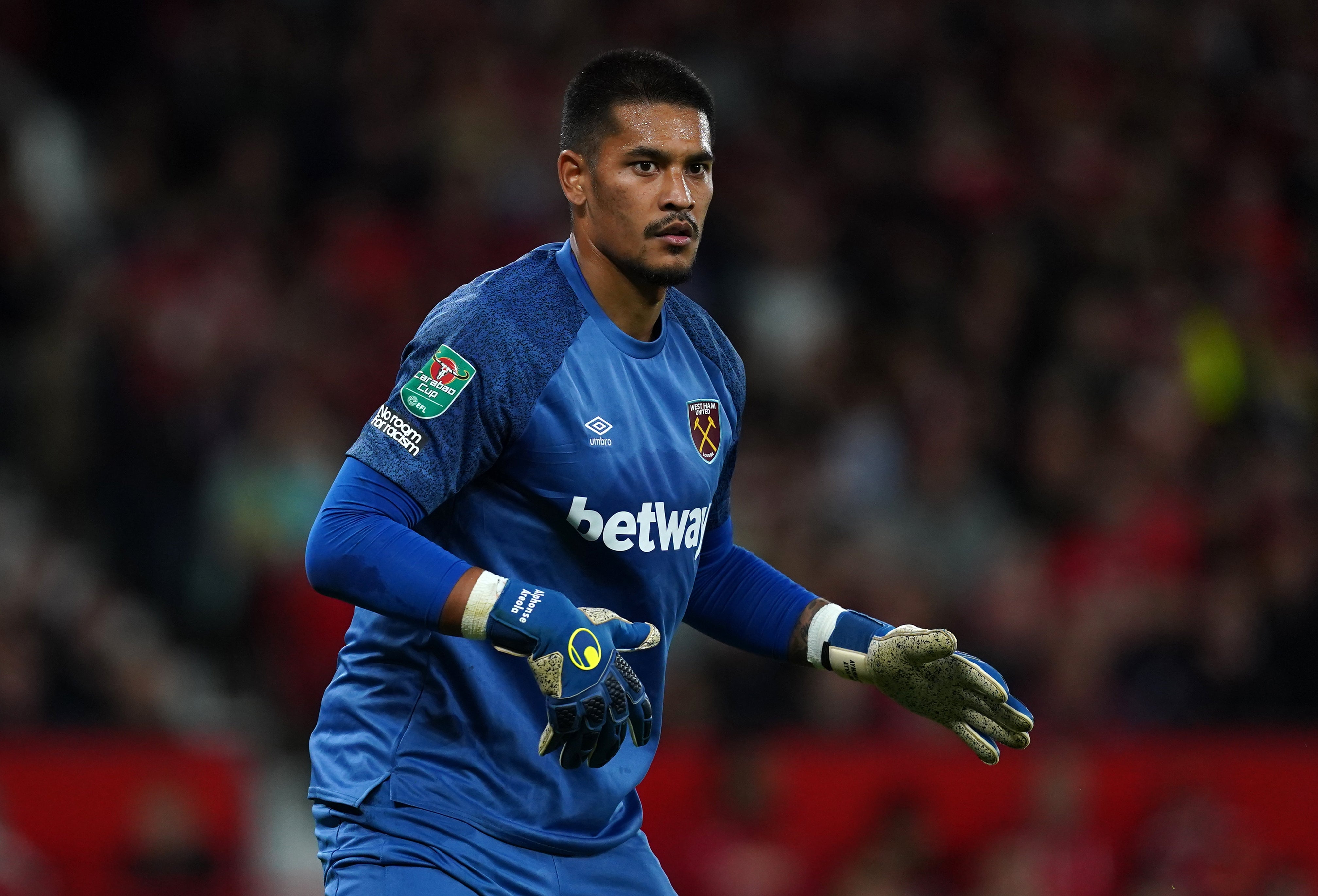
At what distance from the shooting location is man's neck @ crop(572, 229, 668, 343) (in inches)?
154

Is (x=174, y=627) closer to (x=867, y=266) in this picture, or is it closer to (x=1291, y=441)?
(x=867, y=266)

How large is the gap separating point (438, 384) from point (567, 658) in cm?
64

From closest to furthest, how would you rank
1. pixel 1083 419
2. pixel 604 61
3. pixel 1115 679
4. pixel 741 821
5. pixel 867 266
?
pixel 604 61 < pixel 741 821 < pixel 1115 679 < pixel 1083 419 < pixel 867 266

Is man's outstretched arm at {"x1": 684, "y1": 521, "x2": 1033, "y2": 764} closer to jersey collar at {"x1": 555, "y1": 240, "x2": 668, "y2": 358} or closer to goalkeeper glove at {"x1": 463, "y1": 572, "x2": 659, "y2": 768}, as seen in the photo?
jersey collar at {"x1": 555, "y1": 240, "x2": 668, "y2": 358}

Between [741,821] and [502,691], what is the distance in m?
4.12

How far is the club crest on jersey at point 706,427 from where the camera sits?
3.96 m

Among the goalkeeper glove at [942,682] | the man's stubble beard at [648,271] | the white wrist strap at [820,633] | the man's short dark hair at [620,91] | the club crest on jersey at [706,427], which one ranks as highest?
the man's short dark hair at [620,91]

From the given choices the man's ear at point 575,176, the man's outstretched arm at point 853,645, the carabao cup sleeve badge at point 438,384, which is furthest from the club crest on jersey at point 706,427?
the carabao cup sleeve badge at point 438,384

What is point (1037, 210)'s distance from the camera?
11.2 m

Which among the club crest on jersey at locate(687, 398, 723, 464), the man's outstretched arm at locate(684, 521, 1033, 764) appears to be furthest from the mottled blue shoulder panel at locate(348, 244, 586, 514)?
the man's outstretched arm at locate(684, 521, 1033, 764)

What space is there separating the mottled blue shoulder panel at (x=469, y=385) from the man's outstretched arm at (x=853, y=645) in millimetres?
890

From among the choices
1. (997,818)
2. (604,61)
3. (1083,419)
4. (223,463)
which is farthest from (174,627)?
(604,61)

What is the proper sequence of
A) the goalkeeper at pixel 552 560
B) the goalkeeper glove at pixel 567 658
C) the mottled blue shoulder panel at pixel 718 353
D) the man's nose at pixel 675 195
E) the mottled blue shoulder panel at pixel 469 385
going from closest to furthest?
the goalkeeper glove at pixel 567 658
the goalkeeper at pixel 552 560
the mottled blue shoulder panel at pixel 469 385
the man's nose at pixel 675 195
the mottled blue shoulder panel at pixel 718 353

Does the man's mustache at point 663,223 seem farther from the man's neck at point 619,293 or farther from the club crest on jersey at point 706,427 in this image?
the club crest on jersey at point 706,427
